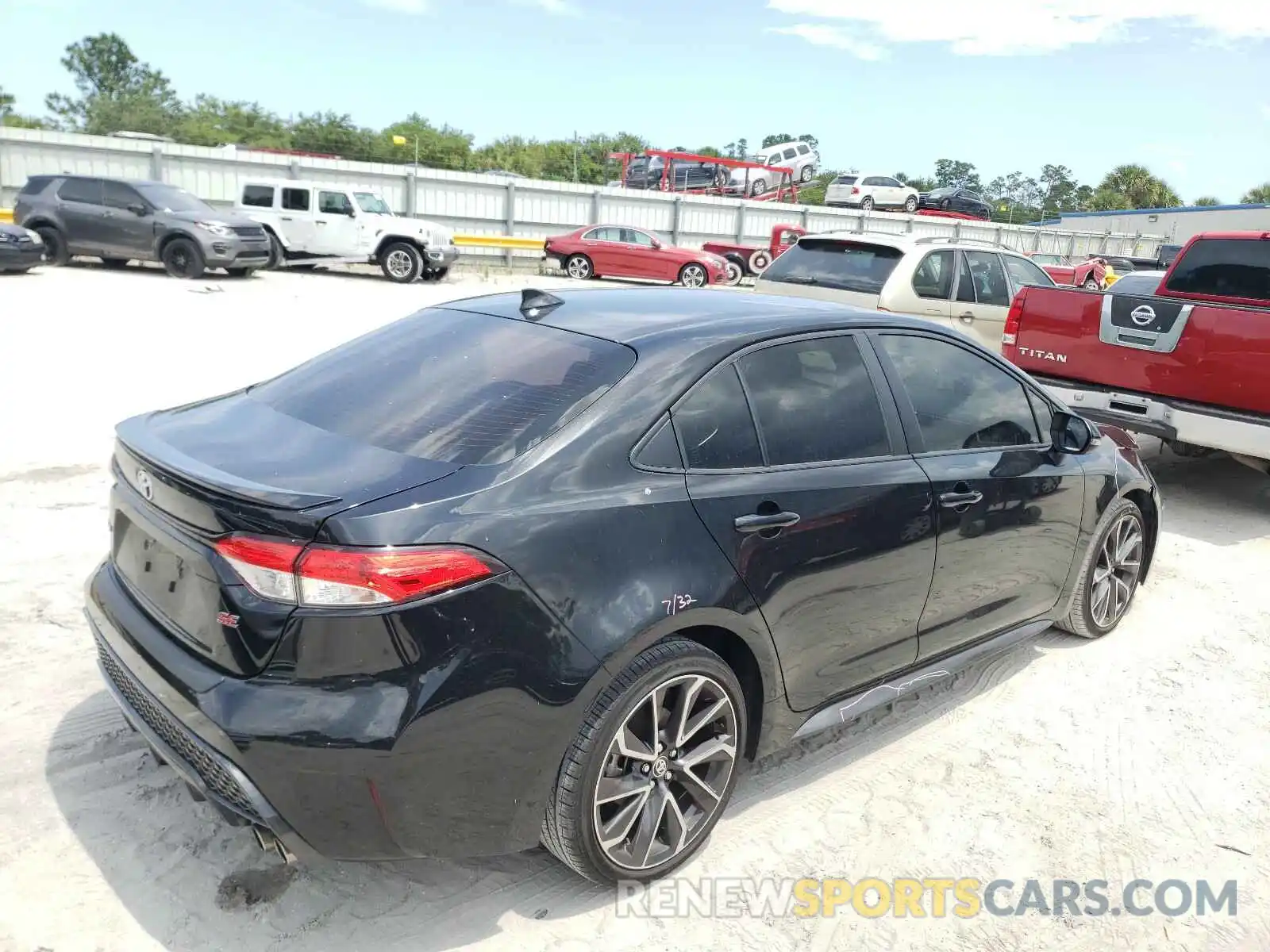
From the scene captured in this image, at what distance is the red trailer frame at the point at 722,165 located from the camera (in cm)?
3419

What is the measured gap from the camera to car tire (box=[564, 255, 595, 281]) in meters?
23.4

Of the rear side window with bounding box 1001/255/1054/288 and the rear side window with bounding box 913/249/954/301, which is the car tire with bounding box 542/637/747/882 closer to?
the rear side window with bounding box 913/249/954/301

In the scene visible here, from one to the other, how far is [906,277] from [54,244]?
629 inches

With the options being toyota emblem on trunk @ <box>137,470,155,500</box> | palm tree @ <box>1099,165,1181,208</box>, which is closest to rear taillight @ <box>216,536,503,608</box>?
toyota emblem on trunk @ <box>137,470,155,500</box>

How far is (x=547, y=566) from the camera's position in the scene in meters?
2.42

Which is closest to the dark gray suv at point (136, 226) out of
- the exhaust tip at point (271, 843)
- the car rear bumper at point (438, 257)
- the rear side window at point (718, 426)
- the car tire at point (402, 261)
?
the car tire at point (402, 261)

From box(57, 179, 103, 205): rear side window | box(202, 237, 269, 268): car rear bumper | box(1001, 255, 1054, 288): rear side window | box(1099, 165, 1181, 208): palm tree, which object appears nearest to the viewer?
box(1001, 255, 1054, 288): rear side window

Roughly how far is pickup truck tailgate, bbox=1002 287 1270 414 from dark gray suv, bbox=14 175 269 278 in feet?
46.9

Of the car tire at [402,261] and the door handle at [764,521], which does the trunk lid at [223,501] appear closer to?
the door handle at [764,521]

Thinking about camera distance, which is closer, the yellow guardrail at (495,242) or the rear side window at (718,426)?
the rear side window at (718,426)

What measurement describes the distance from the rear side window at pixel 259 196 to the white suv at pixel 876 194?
933 inches

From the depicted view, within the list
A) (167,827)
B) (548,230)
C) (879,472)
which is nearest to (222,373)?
(167,827)

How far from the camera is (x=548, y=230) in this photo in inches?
1123

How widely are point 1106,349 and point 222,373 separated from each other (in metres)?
7.93
